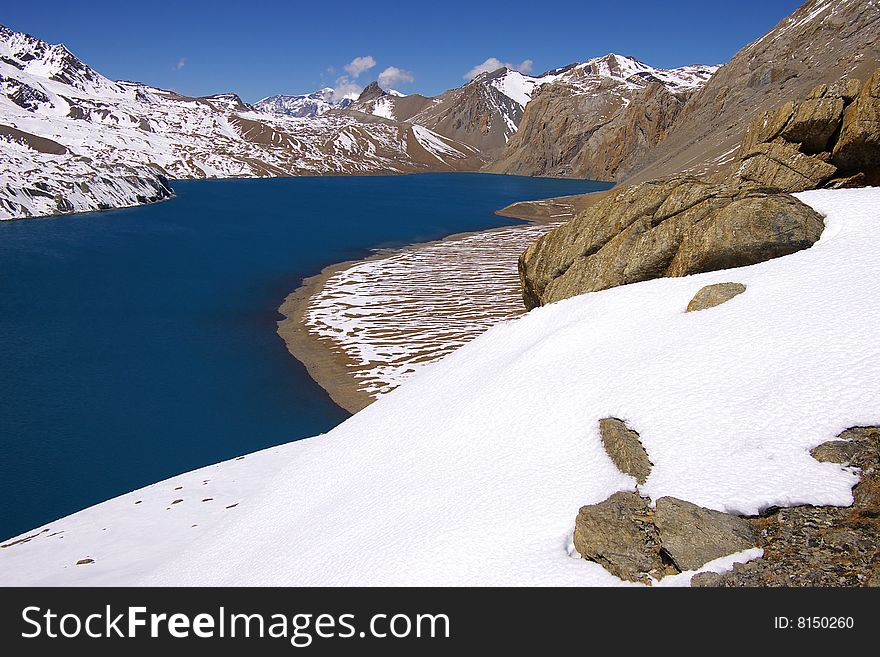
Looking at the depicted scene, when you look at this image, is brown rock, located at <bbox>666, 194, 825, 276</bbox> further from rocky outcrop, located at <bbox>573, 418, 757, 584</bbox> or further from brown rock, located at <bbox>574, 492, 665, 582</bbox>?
brown rock, located at <bbox>574, 492, 665, 582</bbox>

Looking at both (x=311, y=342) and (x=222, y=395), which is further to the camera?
(x=311, y=342)

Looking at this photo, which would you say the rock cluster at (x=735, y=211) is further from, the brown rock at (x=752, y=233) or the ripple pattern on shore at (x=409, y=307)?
the ripple pattern on shore at (x=409, y=307)

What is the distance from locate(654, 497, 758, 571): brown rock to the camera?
→ 8609 mm

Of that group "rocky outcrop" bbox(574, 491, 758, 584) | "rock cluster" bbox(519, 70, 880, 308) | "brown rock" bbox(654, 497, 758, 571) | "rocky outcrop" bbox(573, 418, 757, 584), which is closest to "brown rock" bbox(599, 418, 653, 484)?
"rocky outcrop" bbox(573, 418, 757, 584)

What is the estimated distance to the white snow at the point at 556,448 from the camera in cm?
1001

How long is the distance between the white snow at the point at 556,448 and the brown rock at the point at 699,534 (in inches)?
18.5

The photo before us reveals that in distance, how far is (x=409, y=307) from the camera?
49.1m

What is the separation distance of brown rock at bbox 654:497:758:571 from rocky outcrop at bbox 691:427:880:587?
0.24 meters

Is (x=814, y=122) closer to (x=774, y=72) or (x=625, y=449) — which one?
(x=625, y=449)

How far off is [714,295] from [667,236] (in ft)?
16.4

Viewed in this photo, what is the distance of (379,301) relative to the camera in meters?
51.5
